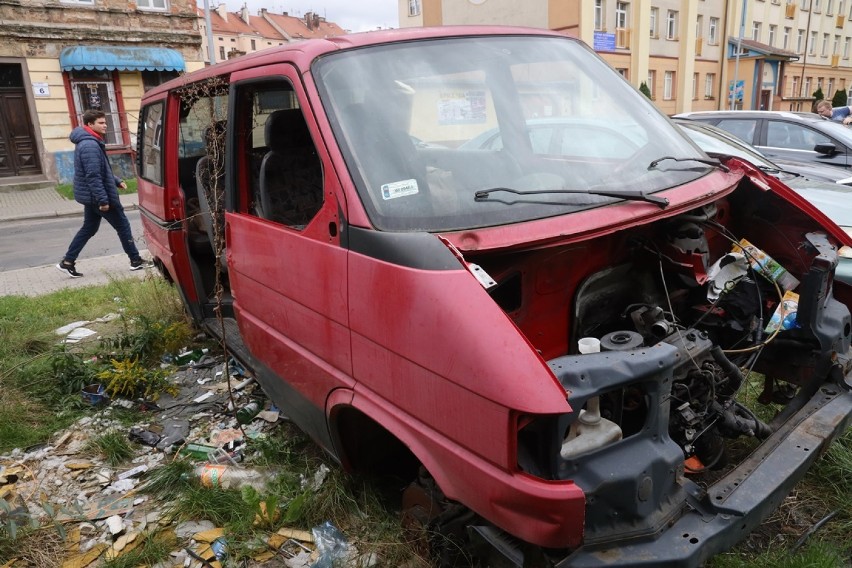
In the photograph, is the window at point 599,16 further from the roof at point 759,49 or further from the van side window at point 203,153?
the van side window at point 203,153

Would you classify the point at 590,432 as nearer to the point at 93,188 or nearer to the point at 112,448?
the point at 112,448

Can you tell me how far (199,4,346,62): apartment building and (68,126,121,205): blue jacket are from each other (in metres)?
63.8

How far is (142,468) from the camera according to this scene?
3.65 metres

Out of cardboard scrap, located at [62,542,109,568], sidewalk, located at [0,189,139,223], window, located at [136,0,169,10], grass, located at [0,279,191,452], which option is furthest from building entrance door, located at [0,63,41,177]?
cardboard scrap, located at [62,542,109,568]

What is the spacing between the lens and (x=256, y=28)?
76125 mm

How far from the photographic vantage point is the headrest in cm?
337

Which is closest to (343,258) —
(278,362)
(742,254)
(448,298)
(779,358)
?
(448,298)

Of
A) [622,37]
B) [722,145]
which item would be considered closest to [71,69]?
[722,145]

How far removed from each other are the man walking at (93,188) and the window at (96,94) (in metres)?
11.8

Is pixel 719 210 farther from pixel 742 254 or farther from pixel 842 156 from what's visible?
pixel 842 156

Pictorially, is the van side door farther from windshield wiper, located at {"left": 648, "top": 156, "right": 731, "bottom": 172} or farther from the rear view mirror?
the rear view mirror

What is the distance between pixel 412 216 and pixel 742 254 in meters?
1.87

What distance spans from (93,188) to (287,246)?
6915 mm

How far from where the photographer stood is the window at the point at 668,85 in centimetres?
3325
